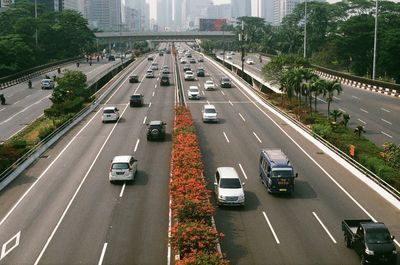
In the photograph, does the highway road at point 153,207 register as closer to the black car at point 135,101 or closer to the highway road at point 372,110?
the highway road at point 372,110

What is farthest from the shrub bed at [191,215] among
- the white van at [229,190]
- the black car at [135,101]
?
the black car at [135,101]

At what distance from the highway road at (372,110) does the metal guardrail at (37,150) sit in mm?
30140

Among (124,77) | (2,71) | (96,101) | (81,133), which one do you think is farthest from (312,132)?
(2,71)

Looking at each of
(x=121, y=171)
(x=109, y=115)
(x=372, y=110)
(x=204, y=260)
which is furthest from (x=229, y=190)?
(x=372, y=110)

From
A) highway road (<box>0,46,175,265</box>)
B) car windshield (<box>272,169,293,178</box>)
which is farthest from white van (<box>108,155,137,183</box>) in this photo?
car windshield (<box>272,169,293,178</box>)

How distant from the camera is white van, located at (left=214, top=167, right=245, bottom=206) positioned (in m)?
31.2

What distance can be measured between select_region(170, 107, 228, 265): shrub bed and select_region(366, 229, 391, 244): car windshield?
676 centimetres

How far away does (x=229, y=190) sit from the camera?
1241 inches

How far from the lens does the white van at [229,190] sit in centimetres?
3120

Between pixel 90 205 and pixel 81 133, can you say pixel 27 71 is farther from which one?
pixel 90 205

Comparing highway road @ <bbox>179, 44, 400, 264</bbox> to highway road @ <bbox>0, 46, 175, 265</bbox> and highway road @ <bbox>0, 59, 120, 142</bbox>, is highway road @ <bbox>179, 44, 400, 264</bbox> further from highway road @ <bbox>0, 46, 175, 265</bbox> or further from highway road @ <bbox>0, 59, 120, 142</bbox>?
highway road @ <bbox>0, 59, 120, 142</bbox>

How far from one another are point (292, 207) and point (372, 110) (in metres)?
38.6

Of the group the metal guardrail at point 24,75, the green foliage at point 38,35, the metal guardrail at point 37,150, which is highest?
the green foliage at point 38,35

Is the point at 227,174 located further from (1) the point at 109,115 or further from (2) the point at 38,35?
(2) the point at 38,35
